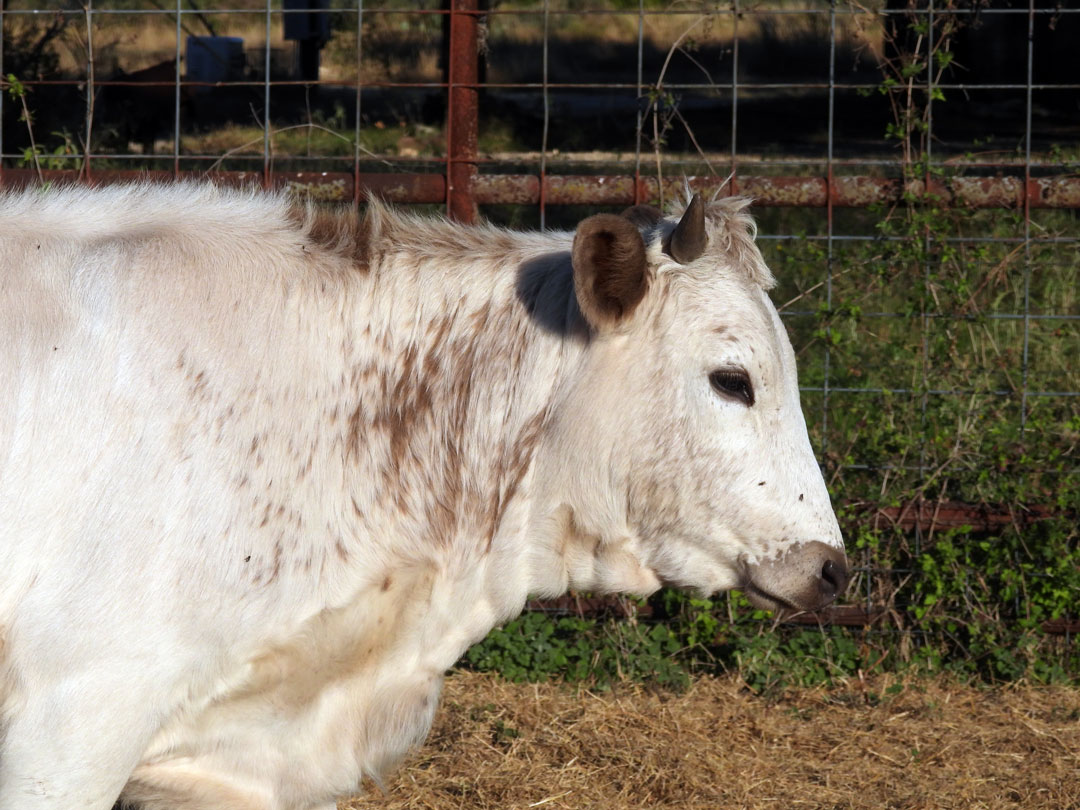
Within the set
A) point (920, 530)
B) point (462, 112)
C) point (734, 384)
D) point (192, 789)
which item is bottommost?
point (192, 789)

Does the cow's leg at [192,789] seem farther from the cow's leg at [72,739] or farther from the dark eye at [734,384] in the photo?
the dark eye at [734,384]

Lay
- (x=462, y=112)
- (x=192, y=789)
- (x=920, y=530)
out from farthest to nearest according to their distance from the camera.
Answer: (x=920, y=530) → (x=462, y=112) → (x=192, y=789)

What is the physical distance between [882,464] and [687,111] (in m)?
13.3

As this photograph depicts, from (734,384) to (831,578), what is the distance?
514 mm

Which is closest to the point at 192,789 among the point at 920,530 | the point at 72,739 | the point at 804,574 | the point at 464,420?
the point at 72,739

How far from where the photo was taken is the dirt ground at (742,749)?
4172 millimetres

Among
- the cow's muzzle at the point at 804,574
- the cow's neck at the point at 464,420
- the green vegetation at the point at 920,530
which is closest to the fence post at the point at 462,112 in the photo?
the green vegetation at the point at 920,530

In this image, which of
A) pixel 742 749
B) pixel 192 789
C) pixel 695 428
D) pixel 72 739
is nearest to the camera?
pixel 72 739

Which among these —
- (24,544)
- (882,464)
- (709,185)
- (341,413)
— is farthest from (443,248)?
(882,464)

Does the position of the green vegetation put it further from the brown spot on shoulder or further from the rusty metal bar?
the brown spot on shoulder

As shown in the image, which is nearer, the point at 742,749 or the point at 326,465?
the point at 326,465

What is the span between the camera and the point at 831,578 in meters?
3.04

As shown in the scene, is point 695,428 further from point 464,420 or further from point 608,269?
point 464,420

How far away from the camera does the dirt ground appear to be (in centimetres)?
417
